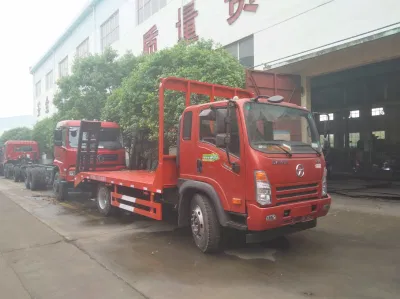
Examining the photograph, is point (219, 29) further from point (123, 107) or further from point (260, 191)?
point (260, 191)

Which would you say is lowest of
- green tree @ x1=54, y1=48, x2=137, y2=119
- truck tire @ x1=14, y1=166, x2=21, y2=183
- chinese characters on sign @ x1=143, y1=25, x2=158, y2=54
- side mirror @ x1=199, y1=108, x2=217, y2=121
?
truck tire @ x1=14, y1=166, x2=21, y2=183

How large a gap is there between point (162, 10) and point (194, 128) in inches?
551

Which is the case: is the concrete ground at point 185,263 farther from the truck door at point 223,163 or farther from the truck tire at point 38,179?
the truck tire at point 38,179

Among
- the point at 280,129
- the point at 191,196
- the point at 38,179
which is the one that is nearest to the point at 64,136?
the point at 38,179

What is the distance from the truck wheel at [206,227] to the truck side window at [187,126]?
3.25 feet

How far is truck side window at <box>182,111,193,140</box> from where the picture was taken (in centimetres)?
555

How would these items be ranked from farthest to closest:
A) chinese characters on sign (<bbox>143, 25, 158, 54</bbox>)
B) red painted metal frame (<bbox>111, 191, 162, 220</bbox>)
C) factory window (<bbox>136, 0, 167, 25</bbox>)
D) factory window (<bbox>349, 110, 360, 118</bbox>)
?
chinese characters on sign (<bbox>143, 25, 158, 54</bbox>) → factory window (<bbox>136, 0, 167, 25</bbox>) → factory window (<bbox>349, 110, 360, 118</bbox>) → red painted metal frame (<bbox>111, 191, 162, 220</bbox>)

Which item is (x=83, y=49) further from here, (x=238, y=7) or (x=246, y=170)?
(x=246, y=170)

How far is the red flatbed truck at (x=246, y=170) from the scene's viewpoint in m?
4.50

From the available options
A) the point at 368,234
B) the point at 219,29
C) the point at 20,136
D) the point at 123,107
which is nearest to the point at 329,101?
the point at 219,29

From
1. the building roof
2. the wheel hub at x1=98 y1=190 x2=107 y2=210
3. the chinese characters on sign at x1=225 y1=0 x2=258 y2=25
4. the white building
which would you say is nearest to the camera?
the wheel hub at x1=98 y1=190 x2=107 y2=210

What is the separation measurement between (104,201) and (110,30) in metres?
19.6

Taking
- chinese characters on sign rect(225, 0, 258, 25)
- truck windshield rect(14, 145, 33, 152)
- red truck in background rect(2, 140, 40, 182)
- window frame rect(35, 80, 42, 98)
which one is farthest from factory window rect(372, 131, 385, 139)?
window frame rect(35, 80, 42, 98)

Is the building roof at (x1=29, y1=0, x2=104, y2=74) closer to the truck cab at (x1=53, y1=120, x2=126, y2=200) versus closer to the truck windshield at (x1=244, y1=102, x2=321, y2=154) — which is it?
the truck cab at (x1=53, y1=120, x2=126, y2=200)
